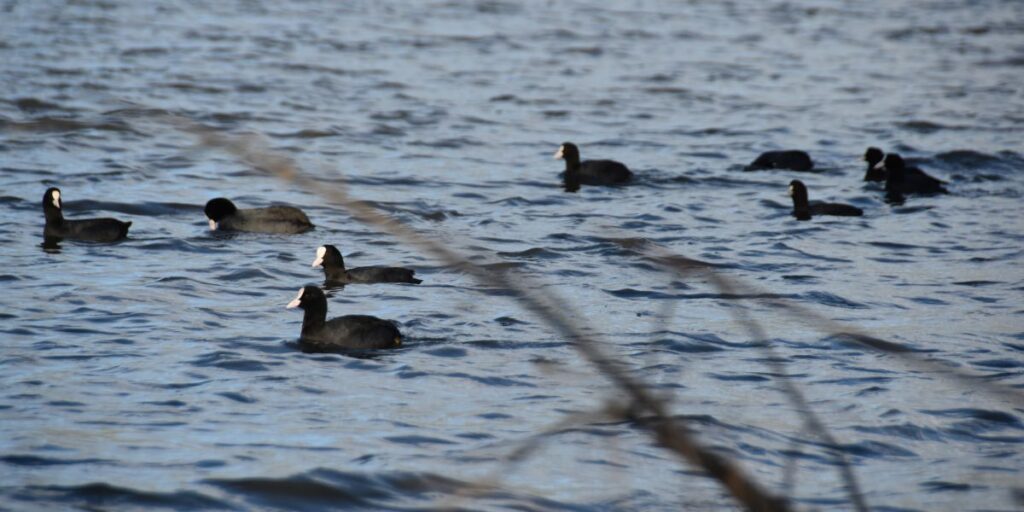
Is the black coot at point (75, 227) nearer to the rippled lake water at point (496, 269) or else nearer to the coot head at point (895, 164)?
the rippled lake water at point (496, 269)

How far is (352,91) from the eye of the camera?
25.2 m

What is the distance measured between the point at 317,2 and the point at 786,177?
22142mm

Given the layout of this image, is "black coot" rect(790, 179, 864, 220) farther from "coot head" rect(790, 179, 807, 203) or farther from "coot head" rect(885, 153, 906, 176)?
"coot head" rect(885, 153, 906, 176)

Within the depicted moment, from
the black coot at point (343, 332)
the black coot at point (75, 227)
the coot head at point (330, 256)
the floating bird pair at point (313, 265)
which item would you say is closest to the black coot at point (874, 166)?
the floating bird pair at point (313, 265)

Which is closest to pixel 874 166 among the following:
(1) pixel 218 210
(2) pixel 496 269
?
(1) pixel 218 210

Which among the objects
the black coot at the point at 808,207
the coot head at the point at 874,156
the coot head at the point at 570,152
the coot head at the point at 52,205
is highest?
the coot head at the point at 52,205

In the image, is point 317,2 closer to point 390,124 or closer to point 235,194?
point 390,124

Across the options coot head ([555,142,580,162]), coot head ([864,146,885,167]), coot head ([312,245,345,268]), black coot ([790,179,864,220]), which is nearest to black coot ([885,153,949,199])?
coot head ([864,146,885,167])

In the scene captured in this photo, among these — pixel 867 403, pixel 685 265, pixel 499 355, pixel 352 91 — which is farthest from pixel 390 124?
pixel 685 265

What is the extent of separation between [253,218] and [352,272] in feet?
8.45

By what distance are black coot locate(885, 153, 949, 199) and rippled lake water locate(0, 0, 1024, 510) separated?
327 mm

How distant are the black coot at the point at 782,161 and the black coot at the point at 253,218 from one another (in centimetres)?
727

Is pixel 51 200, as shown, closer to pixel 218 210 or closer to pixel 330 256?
pixel 218 210

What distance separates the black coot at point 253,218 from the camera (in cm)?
1478
